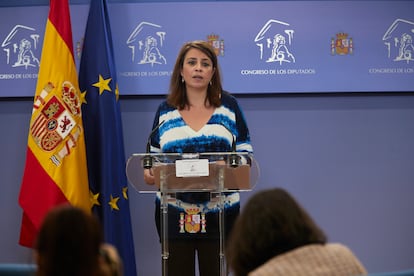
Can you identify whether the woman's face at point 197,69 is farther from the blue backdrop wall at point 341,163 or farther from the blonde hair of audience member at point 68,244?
the blonde hair of audience member at point 68,244

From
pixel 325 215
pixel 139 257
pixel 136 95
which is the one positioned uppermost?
pixel 136 95

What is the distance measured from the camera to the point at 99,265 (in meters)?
1.56

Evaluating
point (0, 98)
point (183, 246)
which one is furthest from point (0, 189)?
point (183, 246)

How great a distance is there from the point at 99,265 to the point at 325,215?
345cm

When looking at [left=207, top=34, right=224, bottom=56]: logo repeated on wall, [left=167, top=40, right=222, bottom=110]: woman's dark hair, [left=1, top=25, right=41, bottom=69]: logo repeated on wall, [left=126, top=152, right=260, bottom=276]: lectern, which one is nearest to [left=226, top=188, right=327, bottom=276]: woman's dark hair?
[left=126, top=152, right=260, bottom=276]: lectern

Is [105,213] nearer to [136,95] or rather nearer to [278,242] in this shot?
[136,95]

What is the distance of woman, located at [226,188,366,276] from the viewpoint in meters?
1.83

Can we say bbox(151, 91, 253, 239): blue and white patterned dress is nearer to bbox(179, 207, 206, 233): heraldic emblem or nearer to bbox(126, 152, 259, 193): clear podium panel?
bbox(179, 207, 206, 233): heraldic emblem

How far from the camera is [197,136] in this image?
344cm

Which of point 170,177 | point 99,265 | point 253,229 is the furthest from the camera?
point 170,177

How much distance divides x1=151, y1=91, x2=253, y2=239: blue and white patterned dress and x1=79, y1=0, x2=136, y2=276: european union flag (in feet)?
2.75

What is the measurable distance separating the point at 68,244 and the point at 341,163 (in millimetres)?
3546

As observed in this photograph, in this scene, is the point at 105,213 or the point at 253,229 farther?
the point at 105,213

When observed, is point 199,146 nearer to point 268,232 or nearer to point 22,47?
point 268,232
